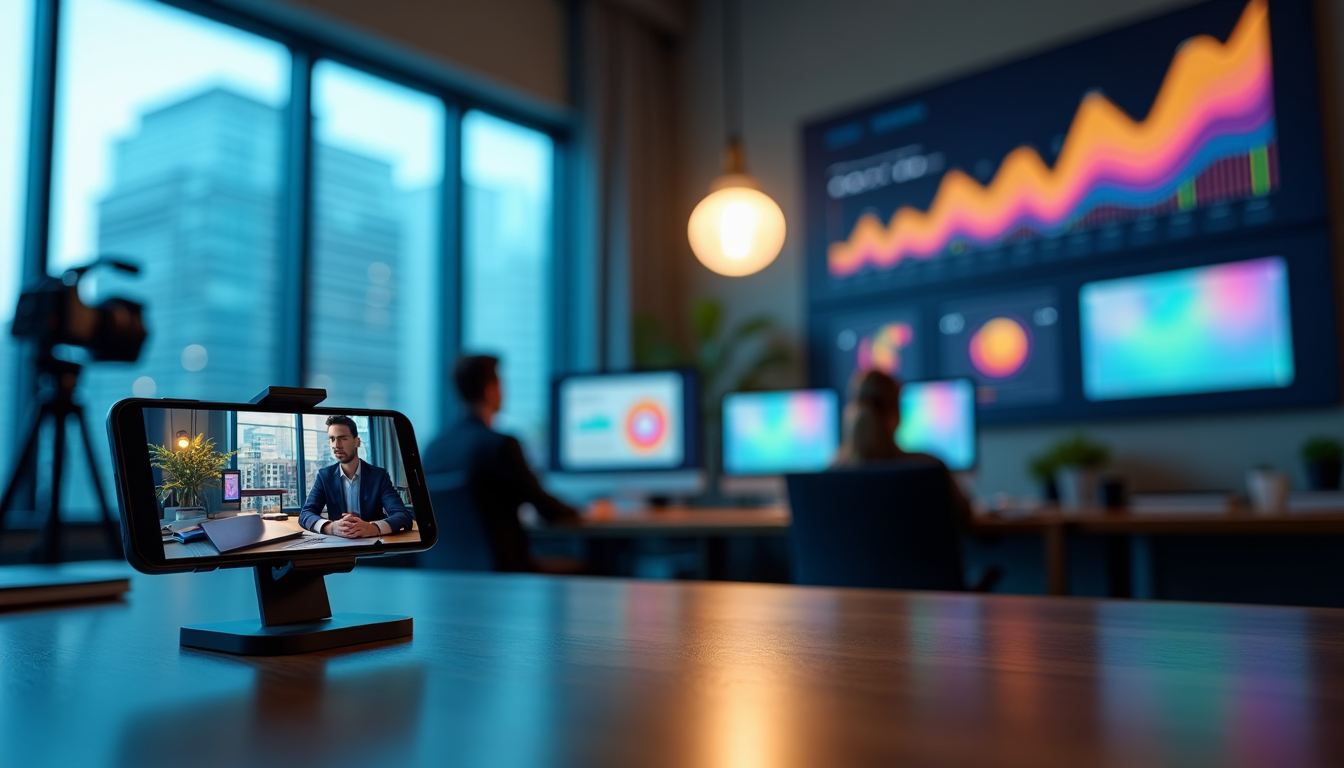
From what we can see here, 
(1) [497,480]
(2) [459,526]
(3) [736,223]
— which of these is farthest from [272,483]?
(3) [736,223]

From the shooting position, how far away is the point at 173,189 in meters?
3.50

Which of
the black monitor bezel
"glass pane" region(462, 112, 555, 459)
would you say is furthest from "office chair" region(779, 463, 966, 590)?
"glass pane" region(462, 112, 555, 459)

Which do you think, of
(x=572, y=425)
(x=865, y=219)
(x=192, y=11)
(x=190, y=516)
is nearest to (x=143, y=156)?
(x=192, y=11)

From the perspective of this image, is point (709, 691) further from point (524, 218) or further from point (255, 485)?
point (524, 218)

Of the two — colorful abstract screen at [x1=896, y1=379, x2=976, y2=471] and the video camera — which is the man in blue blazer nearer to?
the video camera

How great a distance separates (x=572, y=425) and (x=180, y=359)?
1.37 metres

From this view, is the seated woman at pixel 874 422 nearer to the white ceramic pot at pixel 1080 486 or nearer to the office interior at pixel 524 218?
the office interior at pixel 524 218

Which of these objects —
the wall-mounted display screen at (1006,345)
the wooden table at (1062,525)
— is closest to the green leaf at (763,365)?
the wall-mounted display screen at (1006,345)

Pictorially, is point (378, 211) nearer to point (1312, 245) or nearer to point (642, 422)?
point (642, 422)

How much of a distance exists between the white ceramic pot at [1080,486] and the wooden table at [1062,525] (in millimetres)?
451

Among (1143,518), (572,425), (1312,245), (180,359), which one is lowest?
(1143,518)

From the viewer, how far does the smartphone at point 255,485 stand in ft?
2.15

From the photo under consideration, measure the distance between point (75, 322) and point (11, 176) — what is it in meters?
1.00

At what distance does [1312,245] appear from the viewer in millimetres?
3230
